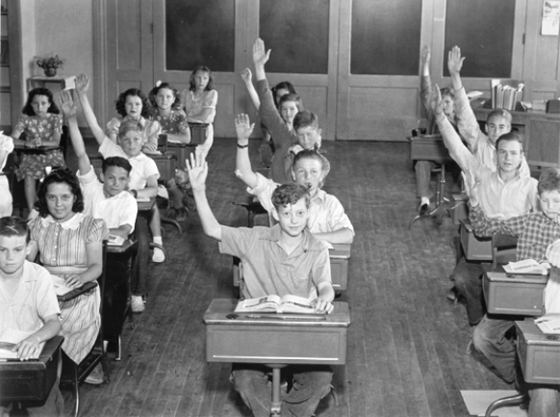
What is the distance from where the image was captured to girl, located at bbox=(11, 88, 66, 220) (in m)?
8.50

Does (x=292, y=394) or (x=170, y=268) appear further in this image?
(x=170, y=268)

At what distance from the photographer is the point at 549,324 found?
3.84 metres

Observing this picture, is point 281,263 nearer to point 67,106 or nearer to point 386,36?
point 67,106

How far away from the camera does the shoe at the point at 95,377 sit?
4.96 m

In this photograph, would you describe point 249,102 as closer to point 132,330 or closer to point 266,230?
point 132,330

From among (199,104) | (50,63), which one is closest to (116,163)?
(199,104)

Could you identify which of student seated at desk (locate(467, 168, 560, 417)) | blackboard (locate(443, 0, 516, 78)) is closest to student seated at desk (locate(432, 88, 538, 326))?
student seated at desk (locate(467, 168, 560, 417))

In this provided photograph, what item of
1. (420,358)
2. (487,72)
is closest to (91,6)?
(487,72)

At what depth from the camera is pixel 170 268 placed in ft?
23.7

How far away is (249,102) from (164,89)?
4059 mm

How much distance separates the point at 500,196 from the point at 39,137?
4.37 meters

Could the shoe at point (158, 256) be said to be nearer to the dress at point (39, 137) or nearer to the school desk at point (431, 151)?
the dress at point (39, 137)

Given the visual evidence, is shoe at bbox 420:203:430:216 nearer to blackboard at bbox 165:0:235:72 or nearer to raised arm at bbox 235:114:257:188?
raised arm at bbox 235:114:257:188

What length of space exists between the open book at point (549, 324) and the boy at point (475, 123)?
328cm
